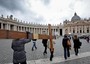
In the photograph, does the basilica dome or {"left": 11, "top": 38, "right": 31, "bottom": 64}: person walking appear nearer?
{"left": 11, "top": 38, "right": 31, "bottom": 64}: person walking

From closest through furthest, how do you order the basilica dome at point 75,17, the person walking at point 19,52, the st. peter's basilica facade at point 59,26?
1. the person walking at point 19,52
2. the st. peter's basilica facade at point 59,26
3. the basilica dome at point 75,17

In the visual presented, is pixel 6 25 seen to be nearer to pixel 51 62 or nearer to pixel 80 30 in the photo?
pixel 80 30

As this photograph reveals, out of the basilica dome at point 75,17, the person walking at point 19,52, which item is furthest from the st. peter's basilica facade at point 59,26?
the person walking at point 19,52

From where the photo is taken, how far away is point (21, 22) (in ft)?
327

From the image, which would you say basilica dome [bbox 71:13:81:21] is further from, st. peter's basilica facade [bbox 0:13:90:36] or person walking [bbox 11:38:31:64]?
person walking [bbox 11:38:31:64]

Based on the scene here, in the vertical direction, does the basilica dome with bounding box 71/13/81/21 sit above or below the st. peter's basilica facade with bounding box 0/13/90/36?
above

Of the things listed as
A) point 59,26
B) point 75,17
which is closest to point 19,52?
point 59,26

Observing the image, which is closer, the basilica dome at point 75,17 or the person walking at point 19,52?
the person walking at point 19,52

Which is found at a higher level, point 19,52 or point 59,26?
point 59,26

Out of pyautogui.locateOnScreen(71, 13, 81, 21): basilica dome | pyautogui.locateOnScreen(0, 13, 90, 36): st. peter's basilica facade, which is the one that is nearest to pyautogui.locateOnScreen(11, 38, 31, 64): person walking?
pyautogui.locateOnScreen(0, 13, 90, 36): st. peter's basilica facade

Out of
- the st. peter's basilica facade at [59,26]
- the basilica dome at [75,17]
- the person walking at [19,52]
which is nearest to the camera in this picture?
the person walking at [19,52]

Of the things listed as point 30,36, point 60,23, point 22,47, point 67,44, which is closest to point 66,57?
point 67,44

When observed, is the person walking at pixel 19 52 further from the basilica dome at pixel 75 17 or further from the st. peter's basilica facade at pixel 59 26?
the basilica dome at pixel 75 17

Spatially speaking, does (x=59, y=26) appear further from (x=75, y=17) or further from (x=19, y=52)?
(x=19, y=52)
